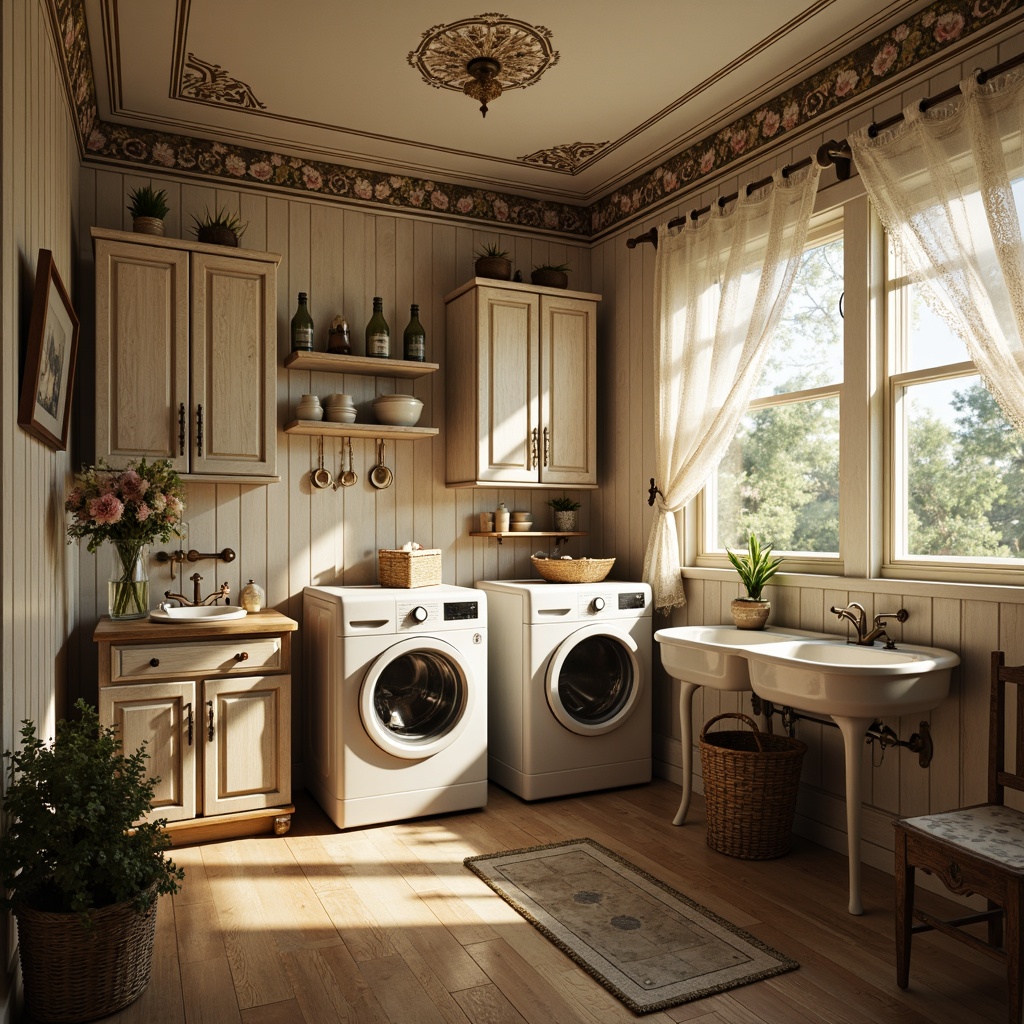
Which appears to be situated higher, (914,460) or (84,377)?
(84,377)

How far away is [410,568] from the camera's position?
145 inches

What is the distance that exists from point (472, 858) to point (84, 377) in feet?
8.02

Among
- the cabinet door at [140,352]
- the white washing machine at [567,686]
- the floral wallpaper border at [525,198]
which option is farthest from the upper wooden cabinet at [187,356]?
the white washing machine at [567,686]

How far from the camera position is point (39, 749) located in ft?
7.00

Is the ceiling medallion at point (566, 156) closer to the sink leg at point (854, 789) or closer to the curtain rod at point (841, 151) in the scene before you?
the curtain rod at point (841, 151)

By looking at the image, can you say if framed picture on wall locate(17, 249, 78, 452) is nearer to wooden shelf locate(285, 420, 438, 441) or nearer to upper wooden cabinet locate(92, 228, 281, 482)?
upper wooden cabinet locate(92, 228, 281, 482)

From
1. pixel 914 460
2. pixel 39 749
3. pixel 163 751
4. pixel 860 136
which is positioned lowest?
pixel 163 751

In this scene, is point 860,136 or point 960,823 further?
point 860,136

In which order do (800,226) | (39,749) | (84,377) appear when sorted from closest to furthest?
(39,749) → (800,226) → (84,377)

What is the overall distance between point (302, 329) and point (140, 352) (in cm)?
69

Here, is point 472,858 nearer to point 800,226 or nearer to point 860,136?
point 800,226

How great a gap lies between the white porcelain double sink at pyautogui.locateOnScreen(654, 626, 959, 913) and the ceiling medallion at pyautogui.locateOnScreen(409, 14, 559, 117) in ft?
7.30

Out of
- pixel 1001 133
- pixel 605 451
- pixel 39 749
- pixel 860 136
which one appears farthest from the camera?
pixel 605 451

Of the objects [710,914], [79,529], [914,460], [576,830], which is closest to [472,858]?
[576,830]
